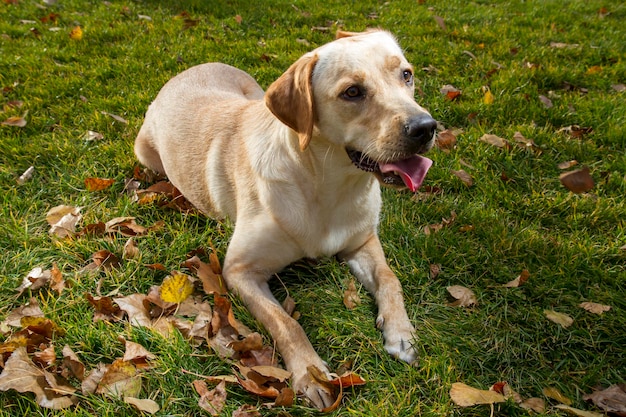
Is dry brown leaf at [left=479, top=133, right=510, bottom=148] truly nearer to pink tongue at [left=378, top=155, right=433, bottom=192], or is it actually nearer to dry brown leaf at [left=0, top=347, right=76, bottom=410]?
pink tongue at [left=378, top=155, right=433, bottom=192]

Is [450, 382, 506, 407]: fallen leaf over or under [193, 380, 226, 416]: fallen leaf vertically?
over

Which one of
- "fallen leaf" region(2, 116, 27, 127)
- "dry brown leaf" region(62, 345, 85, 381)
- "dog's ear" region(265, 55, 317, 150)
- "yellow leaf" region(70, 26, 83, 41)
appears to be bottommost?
"dry brown leaf" region(62, 345, 85, 381)

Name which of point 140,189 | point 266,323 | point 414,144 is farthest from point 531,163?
point 140,189

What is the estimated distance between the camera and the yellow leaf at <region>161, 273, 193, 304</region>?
2572 millimetres

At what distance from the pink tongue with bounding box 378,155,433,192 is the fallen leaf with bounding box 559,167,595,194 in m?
1.63

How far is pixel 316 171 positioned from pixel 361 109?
0.41 metres

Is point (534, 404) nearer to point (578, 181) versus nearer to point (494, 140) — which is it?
point (578, 181)

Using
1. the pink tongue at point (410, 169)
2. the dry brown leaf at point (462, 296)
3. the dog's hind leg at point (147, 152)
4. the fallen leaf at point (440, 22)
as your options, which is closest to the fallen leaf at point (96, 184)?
the dog's hind leg at point (147, 152)

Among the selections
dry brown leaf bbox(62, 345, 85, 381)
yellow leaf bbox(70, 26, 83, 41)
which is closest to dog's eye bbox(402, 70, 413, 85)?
dry brown leaf bbox(62, 345, 85, 381)

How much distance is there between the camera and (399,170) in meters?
2.42

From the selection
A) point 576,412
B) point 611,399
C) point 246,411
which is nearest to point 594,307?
point 611,399

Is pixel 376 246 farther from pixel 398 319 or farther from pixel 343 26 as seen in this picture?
pixel 343 26

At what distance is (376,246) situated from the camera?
2963mm

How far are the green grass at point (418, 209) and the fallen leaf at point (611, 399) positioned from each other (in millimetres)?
50
